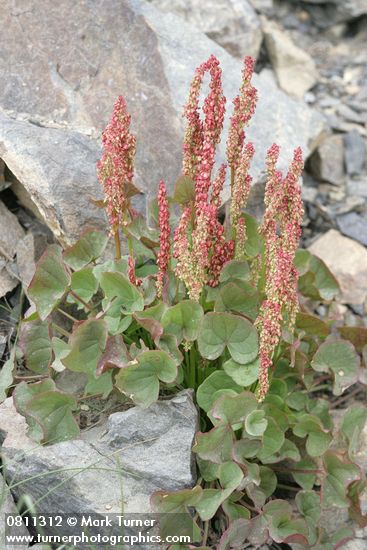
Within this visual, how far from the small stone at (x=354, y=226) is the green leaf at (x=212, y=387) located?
85.7 inches

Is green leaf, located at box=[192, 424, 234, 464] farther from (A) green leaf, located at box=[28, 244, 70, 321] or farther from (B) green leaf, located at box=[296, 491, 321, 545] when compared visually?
(A) green leaf, located at box=[28, 244, 70, 321]

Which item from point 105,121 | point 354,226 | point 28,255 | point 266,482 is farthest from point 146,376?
point 354,226

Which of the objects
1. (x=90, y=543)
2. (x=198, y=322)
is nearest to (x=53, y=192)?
(x=198, y=322)

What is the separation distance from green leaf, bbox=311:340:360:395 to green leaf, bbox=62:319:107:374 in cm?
108

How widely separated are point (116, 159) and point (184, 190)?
16.8 inches

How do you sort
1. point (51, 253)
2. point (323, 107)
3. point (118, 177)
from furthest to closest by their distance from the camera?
point (323, 107) → point (51, 253) → point (118, 177)

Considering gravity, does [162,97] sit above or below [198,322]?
above

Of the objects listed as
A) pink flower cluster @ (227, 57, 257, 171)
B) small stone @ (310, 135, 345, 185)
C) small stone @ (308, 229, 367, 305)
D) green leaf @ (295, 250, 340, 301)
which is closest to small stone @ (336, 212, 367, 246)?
small stone @ (308, 229, 367, 305)

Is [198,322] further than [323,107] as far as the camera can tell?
No

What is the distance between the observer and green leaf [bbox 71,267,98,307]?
3.64 meters

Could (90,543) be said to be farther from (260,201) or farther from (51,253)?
(260,201)

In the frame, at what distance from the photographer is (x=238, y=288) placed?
11.4 feet

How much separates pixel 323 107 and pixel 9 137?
3.35 metres

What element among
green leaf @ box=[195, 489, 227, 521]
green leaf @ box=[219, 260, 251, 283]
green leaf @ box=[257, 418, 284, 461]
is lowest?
green leaf @ box=[257, 418, 284, 461]
